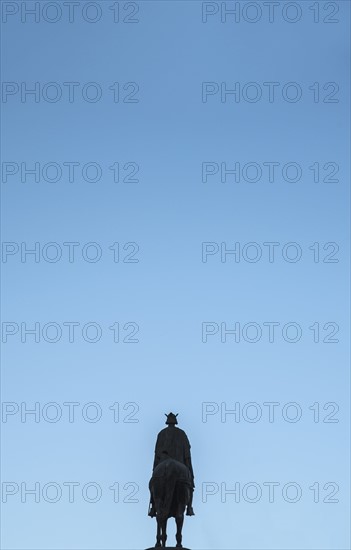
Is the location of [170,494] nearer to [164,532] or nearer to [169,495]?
[169,495]

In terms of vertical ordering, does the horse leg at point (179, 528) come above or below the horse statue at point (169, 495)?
below

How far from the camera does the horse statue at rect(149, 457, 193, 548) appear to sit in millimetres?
65188

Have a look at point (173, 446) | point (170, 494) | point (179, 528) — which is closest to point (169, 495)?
point (170, 494)

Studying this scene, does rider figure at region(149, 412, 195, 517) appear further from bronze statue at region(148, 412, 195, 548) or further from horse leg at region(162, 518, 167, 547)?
horse leg at region(162, 518, 167, 547)

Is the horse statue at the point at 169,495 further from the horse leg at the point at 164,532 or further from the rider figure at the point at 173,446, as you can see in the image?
the rider figure at the point at 173,446

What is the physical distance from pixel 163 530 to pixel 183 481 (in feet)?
5.70

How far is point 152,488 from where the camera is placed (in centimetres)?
6556

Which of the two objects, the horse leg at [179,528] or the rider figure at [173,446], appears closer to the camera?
the horse leg at [179,528]

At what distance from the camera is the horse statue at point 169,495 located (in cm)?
6519

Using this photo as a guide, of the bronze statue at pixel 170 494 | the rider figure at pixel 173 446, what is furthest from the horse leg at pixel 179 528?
the rider figure at pixel 173 446

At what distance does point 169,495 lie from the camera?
214 ft

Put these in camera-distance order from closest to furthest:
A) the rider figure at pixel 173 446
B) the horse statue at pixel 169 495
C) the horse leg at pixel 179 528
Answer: the horse leg at pixel 179 528
the horse statue at pixel 169 495
the rider figure at pixel 173 446

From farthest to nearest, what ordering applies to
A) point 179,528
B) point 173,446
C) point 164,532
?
point 173,446, point 164,532, point 179,528

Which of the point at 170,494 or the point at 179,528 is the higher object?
the point at 170,494
